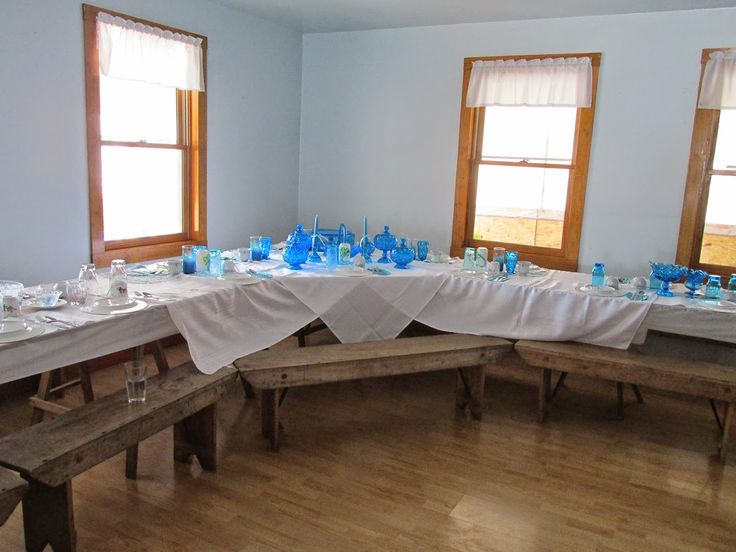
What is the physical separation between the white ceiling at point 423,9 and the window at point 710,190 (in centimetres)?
60

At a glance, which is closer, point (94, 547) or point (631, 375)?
point (94, 547)

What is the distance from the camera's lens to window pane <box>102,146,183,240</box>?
13.5ft

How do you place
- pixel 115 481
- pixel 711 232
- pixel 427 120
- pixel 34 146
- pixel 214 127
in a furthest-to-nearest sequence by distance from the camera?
1. pixel 427 120
2. pixel 214 127
3. pixel 711 232
4. pixel 34 146
5. pixel 115 481

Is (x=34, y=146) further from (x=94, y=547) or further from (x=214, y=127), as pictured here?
(x=94, y=547)

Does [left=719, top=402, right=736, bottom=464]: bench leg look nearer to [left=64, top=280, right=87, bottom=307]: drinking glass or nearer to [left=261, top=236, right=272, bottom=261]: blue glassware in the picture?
[left=261, top=236, right=272, bottom=261]: blue glassware

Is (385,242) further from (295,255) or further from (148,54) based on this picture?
(148,54)

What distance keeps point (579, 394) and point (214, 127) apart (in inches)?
124

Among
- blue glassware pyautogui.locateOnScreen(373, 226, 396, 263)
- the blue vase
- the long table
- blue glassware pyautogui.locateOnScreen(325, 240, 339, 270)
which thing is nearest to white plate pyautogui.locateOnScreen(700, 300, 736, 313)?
the long table

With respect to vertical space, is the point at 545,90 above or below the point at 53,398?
above

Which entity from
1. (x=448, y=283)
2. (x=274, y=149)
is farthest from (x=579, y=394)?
(x=274, y=149)

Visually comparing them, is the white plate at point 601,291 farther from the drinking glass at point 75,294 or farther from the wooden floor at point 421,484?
the drinking glass at point 75,294

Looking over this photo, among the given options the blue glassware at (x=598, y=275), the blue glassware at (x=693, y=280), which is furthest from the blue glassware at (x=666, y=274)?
the blue glassware at (x=598, y=275)

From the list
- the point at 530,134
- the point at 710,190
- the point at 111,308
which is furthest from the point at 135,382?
the point at 710,190

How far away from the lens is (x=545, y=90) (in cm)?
454
